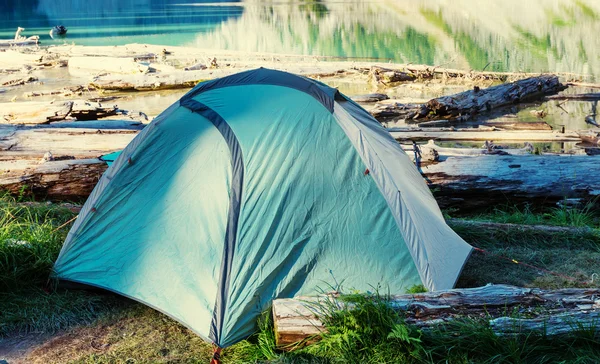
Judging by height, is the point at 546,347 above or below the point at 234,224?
below

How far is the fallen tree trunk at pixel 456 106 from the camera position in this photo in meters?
13.8

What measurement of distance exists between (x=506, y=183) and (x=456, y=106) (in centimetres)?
689

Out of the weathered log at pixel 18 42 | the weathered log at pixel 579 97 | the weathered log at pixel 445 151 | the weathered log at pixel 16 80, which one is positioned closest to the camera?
the weathered log at pixel 445 151

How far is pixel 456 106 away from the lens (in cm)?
1384

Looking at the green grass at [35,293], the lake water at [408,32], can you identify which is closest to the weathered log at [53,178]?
the green grass at [35,293]

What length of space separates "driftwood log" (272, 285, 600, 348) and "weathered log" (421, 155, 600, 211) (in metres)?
3.09

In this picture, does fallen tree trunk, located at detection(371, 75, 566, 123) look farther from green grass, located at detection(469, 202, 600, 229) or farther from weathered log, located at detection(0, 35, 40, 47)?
weathered log, located at detection(0, 35, 40, 47)

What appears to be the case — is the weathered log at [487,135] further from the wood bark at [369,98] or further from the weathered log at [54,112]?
the weathered log at [54,112]

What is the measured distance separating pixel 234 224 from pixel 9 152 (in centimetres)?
467

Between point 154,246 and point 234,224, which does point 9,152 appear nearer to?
point 154,246

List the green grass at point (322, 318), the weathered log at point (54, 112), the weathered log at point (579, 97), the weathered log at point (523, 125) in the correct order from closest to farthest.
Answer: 1. the green grass at point (322, 318)
2. the weathered log at point (54, 112)
3. the weathered log at point (523, 125)
4. the weathered log at point (579, 97)

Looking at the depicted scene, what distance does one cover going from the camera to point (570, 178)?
723cm

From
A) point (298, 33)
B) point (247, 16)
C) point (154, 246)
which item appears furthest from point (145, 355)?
point (247, 16)

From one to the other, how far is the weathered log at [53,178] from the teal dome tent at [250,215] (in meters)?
2.11
